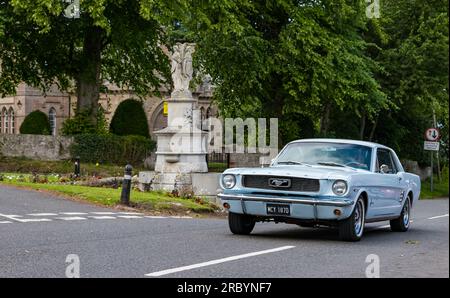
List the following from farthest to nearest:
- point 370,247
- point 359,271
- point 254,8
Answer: point 254,8, point 370,247, point 359,271

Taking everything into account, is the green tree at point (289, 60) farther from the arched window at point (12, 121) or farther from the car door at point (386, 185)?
Result: the arched window at point (12, 121)

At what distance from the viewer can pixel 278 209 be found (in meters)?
13.1

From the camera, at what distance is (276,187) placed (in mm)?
13164

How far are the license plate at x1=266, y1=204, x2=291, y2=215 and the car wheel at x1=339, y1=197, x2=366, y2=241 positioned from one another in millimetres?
888

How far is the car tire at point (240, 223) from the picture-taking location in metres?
14.0

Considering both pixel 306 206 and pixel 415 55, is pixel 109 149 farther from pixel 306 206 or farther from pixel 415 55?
pixel 306 206

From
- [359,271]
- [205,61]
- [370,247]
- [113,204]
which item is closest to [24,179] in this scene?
[113,204]

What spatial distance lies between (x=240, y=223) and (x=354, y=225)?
189cm

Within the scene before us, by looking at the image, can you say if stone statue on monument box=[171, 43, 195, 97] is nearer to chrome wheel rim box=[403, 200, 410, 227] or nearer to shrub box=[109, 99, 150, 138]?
chrome wheel rim box=[403, 200, 410, 227]

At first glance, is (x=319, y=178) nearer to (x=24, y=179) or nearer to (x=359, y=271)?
(x=359, y=271)

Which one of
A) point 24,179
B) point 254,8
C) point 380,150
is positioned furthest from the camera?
point 254,8

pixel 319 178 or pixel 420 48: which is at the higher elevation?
pixel 420 48

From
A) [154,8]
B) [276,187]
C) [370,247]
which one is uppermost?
[154,8]

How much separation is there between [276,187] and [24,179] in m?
15.6
